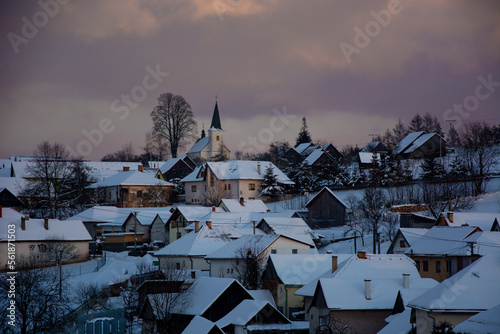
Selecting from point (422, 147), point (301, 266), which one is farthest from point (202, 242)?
point (422, 147)

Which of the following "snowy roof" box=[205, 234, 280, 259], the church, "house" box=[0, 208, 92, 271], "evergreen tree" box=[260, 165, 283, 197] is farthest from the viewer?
the church

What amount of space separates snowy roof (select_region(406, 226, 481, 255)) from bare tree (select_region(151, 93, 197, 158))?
58.4 meters

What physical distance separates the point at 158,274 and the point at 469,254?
1896 centimetres

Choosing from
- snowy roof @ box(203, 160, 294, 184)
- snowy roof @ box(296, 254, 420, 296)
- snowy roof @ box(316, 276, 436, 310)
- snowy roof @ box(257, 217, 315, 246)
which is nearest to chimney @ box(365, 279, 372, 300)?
snowy roof @ box(316, 276, 436, 310)

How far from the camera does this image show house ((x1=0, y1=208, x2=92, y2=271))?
4772 centimetres

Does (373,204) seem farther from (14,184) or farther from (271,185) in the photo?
(14,184)

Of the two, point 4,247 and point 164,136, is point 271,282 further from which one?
point 164,136

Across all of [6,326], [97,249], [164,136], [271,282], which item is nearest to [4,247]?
[97,249]

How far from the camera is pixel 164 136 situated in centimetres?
9656

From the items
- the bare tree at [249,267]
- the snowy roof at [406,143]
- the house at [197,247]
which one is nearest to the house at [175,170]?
the snowy roof at [406,143]

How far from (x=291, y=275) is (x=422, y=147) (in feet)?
155

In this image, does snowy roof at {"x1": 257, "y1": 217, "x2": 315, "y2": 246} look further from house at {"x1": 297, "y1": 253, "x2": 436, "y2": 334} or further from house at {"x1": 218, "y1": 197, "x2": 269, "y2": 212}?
house at {"x1": 297, "y1": 253, "x2": 436, "y2": 334}

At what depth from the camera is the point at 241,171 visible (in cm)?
7494

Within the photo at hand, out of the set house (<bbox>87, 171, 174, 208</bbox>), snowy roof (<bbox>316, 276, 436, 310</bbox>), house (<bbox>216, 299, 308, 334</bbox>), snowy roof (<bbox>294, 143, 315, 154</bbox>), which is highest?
snowy roof (<bbox>294, 143, 315, 154</bbox>)
